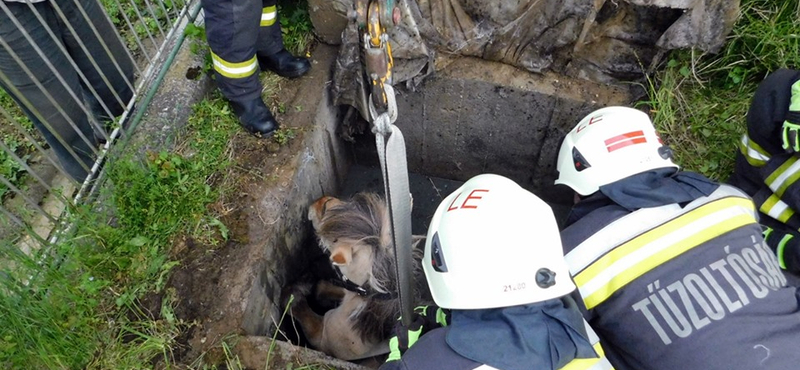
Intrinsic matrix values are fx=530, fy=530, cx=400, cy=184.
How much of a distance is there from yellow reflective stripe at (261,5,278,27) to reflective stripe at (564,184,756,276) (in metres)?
2.37

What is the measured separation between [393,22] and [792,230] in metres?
2.57

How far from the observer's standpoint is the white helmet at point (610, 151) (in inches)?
103

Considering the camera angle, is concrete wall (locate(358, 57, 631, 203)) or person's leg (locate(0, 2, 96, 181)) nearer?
person's leg (locate(0, 2, 96, 181))

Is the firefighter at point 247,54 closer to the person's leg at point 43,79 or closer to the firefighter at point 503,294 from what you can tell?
the person's leg at point 43,79

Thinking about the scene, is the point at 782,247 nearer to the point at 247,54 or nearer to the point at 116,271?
the point at 247,54

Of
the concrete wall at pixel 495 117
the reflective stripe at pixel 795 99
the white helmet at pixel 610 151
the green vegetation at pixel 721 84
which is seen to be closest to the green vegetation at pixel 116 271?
the concrete wall at pixel 495 117

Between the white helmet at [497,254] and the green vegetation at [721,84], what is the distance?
76.7 inches

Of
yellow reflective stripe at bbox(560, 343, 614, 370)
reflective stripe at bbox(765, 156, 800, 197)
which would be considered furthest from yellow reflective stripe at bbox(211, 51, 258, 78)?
reflective stripe at bbox(765, 156, 800, 197)

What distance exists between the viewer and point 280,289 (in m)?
3.26

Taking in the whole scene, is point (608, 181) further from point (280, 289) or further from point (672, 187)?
point (280, 289)

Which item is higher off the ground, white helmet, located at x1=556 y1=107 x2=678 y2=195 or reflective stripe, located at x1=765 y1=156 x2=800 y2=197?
white helmet, located at x1=556 y1=107 x2=678 y2=195

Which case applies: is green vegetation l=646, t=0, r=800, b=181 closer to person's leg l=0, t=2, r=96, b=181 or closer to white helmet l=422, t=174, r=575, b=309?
white helmet l=422, t=174, r=575, b=309


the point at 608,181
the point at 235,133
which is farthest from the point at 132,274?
the point at 608,181

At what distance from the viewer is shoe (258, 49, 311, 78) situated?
12.1ft
